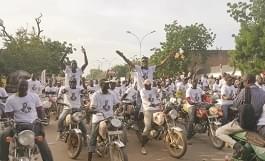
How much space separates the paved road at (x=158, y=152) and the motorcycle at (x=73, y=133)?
24cm

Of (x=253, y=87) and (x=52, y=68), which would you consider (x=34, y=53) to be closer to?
(x=52, y=68)

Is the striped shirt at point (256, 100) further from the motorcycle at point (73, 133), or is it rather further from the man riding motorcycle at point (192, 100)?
the man riding motorcycle at point (192, 100)

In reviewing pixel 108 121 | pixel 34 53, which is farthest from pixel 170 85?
pixel 34 53

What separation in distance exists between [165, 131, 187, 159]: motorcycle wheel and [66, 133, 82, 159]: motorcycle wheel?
6.85ft

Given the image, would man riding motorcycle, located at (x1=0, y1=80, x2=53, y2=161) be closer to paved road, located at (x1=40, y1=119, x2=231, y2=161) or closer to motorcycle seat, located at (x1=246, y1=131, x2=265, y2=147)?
paved road, located at (x1=40, y1=119, x2=231, y2=161)

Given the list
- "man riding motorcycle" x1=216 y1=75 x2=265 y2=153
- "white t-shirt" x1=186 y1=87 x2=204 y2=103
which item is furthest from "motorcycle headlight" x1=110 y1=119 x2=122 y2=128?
"white t-shirt" x1=186 y1=87 x2=204 y2=103

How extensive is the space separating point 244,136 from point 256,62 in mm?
37193

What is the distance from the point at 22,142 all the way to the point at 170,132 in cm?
461

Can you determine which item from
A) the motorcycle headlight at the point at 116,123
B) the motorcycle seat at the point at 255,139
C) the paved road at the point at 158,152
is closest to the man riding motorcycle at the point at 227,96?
the paved road at the point at 158,152

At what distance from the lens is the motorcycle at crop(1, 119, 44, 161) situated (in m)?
7.81

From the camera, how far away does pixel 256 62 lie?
43.7 m

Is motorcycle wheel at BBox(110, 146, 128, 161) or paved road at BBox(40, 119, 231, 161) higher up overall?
motorcycle wheel at BBox(110, 146, 128, 161)

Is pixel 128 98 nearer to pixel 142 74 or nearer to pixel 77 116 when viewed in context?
pixel 142 74

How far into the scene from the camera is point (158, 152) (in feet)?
40.6
